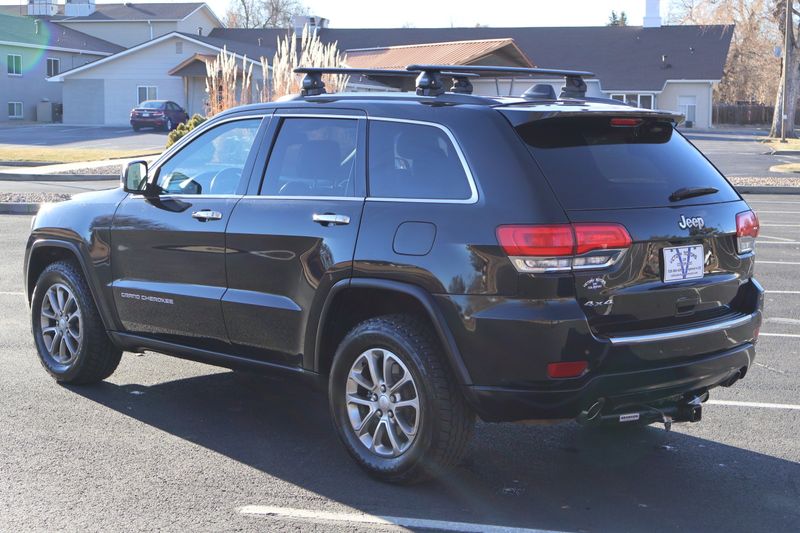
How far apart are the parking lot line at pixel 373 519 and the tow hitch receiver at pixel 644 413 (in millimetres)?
573

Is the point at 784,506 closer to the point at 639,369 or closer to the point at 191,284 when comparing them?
the point at 639,369

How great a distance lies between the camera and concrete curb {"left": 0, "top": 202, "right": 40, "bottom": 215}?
18641mm

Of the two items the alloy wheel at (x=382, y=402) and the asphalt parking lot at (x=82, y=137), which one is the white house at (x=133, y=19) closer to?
the asphalt parking lot at (x=82, y=137)

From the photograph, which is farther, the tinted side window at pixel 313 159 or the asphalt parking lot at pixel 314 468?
the tinted side window at pixel 313 159

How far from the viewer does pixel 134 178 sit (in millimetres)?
6434

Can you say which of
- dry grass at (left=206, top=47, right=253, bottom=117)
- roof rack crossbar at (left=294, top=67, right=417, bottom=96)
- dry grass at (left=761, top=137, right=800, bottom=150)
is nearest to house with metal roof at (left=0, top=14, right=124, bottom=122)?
dry grass at (left=761, top=137, right=800, bottom=150)

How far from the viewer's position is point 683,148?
5496 millimetres

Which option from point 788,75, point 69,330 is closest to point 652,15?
point 788,75

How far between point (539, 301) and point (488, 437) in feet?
5.25

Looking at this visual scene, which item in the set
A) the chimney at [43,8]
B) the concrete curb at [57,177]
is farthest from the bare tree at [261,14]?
the concrete curb at [57,177]

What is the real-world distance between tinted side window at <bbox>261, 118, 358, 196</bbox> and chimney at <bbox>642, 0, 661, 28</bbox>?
6522cm

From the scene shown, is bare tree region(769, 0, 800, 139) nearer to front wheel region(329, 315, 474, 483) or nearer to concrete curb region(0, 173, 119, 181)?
concrete curb region(0, 173, 119, 181)

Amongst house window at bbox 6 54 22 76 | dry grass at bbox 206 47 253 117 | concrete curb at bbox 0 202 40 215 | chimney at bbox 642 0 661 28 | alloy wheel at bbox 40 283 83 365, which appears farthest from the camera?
chimney at bbox 642 0 661 28

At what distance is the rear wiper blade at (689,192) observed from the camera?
5.09 meters
